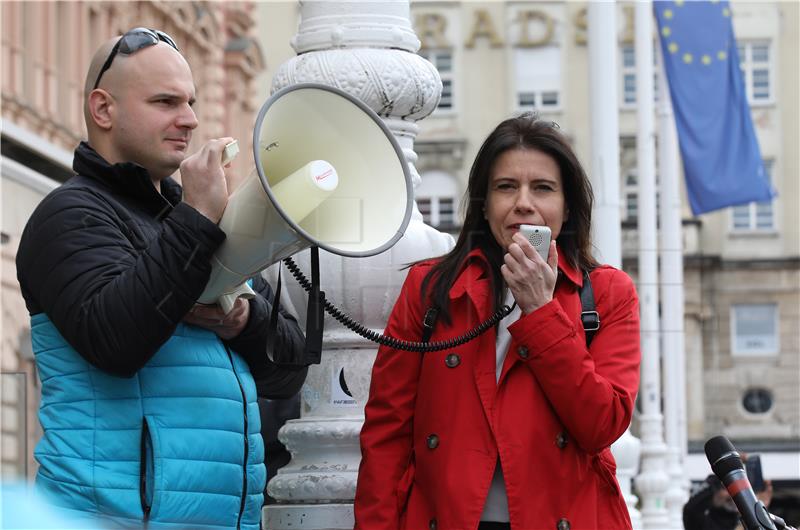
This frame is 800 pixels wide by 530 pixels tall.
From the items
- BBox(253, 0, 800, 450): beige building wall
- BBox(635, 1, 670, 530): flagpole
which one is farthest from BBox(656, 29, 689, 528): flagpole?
BBox(253, 0, 800, 450): beige building wall

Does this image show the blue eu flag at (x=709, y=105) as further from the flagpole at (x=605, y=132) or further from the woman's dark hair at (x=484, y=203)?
the woman's dark hair at (x=484, y=203)

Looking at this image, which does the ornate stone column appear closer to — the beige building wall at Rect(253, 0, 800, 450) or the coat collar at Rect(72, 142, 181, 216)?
the coat collar at Rect(72, 142, 181, 216)

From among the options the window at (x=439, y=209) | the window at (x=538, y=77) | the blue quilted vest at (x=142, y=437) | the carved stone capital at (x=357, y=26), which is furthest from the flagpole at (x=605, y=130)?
the window at (x=538, y=77)

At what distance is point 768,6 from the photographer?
5178cm

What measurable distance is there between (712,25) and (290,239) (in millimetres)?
16774

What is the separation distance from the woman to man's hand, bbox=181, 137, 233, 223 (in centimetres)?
68

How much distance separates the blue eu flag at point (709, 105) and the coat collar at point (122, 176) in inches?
640

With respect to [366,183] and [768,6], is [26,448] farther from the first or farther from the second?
[768,6]

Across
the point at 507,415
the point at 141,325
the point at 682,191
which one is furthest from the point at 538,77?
the point at 141,325

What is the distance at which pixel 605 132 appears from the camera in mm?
12953

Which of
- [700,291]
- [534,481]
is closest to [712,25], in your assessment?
[534,481]

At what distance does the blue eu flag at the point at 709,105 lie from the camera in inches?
775

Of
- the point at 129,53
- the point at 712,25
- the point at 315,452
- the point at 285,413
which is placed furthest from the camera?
the point at 712,25

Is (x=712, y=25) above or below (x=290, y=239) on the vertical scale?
above
